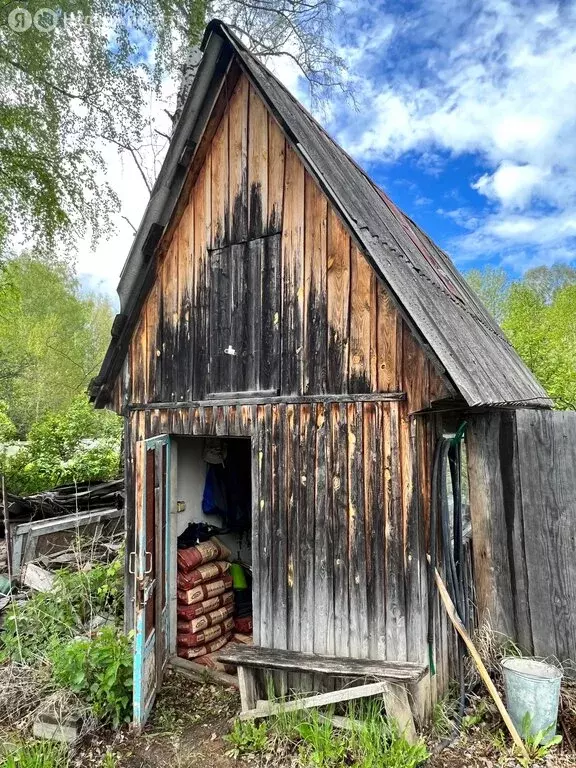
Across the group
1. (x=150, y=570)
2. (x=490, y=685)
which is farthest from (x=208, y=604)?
(x=490, y=685)

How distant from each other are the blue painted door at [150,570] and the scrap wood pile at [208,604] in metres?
0.25

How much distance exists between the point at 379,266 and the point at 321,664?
126 inches

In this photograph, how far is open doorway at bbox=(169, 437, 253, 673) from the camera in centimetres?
568

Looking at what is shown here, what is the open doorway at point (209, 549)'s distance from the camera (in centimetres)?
568

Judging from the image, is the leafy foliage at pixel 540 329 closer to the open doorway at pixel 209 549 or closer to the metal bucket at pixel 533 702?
the metal bucket at pixel 533 702

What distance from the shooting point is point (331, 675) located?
12.6 ft

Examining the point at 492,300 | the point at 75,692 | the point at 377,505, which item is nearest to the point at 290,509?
the point at 377,505

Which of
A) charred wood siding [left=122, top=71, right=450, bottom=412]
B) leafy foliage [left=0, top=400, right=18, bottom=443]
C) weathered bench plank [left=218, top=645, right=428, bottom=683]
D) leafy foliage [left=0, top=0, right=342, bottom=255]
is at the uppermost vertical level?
leafy foliage [left=0, top=0, right=342, bottom=255]

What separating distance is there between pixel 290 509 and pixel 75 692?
2.58 metres

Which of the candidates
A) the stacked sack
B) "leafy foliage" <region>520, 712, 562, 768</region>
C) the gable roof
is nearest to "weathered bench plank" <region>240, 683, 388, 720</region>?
"leafy foliage" <region>520, 712, 562, 768</region>

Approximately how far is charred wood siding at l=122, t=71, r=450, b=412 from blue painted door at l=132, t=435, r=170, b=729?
874 millimetres

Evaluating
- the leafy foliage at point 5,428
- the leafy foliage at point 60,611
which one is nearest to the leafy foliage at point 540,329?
the leafy foliage at point 60,611

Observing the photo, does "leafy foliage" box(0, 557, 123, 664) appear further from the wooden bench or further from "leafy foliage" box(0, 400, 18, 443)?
"leafy foliage" box(0, 400, 18, 443)

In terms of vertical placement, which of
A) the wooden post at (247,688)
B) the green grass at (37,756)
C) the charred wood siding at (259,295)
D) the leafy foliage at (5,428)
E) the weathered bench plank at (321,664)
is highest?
the charred wood siding at (259,295)
